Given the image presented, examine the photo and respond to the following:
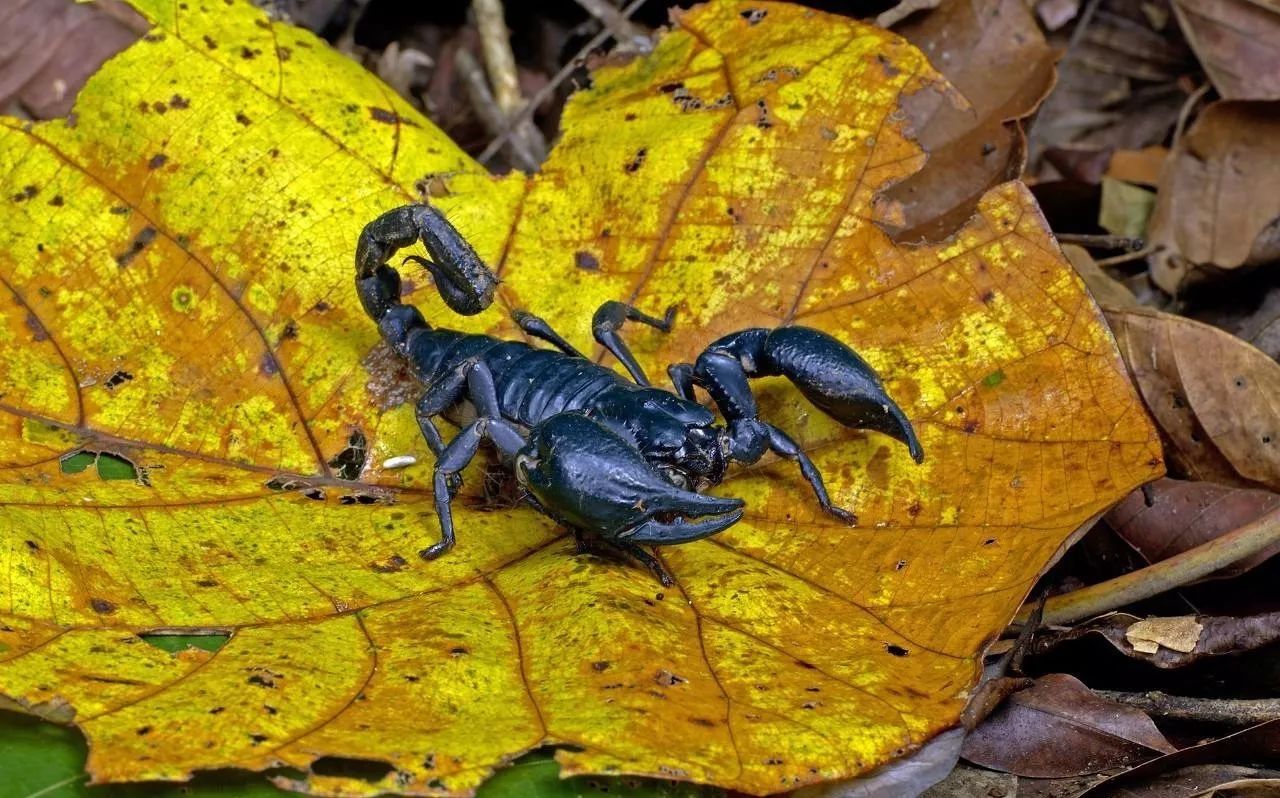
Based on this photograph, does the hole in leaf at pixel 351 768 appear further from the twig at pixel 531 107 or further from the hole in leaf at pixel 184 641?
the twig at pixel 531 107

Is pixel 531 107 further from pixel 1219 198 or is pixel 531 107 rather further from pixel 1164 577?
pixel 1164 577

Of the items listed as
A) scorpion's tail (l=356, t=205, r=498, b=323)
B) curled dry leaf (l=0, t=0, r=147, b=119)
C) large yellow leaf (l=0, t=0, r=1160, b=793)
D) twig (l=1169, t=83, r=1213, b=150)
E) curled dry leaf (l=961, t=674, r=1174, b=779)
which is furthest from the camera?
twig (l=1169, t=83, r=1213, b=150)

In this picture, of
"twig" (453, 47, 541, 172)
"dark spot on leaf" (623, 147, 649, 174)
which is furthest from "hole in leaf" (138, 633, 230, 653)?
"twig" (453, 47, 541, 172)

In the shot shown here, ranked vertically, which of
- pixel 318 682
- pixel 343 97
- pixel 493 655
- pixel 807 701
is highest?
pixel 343 97

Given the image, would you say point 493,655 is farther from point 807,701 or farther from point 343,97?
point 343,97

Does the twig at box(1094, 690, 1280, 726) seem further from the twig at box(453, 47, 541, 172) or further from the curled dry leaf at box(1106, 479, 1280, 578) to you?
the twig at box(453, 47, 541, 172)

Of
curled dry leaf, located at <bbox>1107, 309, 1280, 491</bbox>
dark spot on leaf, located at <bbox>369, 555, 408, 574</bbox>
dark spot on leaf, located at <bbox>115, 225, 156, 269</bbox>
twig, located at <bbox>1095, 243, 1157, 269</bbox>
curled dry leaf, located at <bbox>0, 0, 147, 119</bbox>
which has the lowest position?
twig, located at <bbox>1095, 243, 1157, 269</bbox>

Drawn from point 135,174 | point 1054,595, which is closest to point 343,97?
point 135,174
